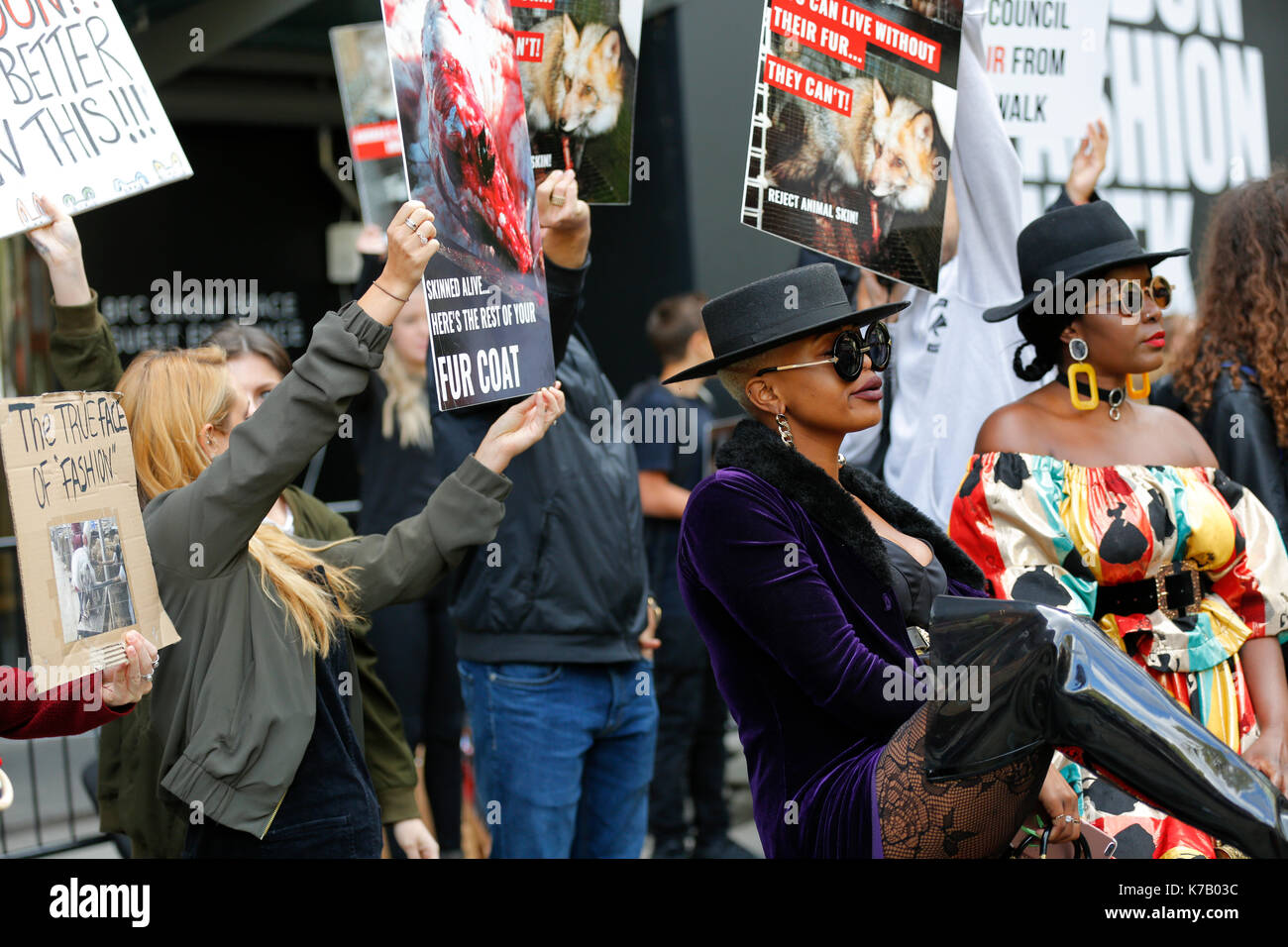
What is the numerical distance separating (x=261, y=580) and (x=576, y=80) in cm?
136

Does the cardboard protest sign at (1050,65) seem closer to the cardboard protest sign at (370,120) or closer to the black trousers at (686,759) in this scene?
the cardboard protest sign at (370,120)

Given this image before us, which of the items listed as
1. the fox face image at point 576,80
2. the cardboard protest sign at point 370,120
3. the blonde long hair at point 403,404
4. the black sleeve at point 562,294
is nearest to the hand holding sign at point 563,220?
the black sleeve at point 562,294

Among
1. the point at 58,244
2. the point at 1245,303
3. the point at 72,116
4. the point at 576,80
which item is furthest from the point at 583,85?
the point at 1245,303

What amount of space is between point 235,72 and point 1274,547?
6.98 meters

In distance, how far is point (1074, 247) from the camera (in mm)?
3348

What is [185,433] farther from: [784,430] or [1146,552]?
[1146,552]

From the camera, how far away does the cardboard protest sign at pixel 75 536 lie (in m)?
2.33

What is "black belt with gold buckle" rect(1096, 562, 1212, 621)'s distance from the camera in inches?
124

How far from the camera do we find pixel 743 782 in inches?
272

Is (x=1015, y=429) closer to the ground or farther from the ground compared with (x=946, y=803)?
farther from the ground

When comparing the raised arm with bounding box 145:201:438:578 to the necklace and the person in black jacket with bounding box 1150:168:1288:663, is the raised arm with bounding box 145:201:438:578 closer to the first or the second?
the necklace

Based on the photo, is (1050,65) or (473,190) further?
(1050,65)
